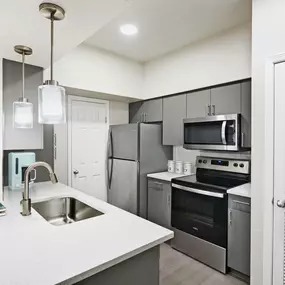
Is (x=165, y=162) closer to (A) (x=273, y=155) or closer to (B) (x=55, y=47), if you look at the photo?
(A) (x=273, y=155)

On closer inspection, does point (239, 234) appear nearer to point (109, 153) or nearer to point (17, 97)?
point (109, 153)

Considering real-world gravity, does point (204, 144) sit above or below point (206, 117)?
below

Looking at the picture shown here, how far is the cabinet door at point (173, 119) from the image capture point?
3072mm

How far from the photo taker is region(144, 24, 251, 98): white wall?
2.40 m

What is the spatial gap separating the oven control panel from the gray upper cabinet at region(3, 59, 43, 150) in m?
2.04

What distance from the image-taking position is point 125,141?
3316 mm

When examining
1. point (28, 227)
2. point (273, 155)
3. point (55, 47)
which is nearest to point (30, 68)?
point (55, 47)

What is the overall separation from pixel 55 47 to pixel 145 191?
2240mm

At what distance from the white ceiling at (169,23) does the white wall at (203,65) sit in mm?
107

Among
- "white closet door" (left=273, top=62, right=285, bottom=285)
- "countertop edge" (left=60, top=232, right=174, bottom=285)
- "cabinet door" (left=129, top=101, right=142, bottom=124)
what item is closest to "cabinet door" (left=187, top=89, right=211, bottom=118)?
"cabinet door" (left=129, top=101, right=142, bottom=124)

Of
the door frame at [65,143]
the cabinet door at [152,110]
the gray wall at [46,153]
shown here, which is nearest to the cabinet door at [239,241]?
the cabinet door at [152,110]

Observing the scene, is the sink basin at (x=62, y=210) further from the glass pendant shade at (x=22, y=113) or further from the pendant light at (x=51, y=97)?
the pendant light at (x=51, y=97)

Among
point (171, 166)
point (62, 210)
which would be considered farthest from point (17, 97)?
point (171, 166)

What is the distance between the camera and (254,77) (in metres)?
1.83
